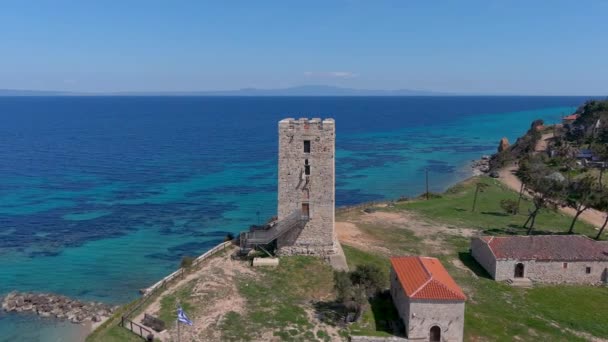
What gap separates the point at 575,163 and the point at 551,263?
41222 mm

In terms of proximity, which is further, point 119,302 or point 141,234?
point 141,234

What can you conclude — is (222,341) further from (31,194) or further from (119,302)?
(31,194)

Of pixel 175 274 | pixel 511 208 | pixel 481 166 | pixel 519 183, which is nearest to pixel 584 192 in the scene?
pixel 511 208

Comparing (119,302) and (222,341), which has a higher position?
(222,341)

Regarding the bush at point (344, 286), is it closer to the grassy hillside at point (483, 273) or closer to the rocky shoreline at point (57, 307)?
the grassy hillside at point (483, 273)

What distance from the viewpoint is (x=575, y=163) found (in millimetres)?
69688

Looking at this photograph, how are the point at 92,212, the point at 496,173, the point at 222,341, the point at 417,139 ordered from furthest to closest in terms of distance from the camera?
the point at 417,139
the point at 496,173
the point at 92,212
the point at 222,341

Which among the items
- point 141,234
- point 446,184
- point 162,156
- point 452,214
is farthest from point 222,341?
point 162,156

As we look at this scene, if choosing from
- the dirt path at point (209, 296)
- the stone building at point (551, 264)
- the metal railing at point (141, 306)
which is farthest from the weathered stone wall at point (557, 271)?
the metal railing at point (141, 306)

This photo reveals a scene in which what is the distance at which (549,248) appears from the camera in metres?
35.7

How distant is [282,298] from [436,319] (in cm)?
883

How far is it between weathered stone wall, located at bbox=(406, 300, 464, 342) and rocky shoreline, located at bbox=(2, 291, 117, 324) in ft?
63.0

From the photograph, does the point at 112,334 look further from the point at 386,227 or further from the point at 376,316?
the point at 386,227

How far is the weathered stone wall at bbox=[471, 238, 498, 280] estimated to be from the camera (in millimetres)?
35250
